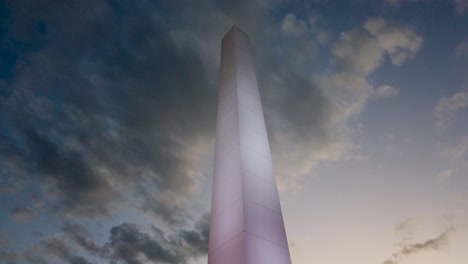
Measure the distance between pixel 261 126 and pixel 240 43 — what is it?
21.7 ft

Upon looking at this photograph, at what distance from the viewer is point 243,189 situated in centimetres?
1030

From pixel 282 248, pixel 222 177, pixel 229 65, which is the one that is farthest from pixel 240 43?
pixel 282 248

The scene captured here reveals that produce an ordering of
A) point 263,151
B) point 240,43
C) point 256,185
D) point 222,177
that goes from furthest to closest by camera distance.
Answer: point 240,43 < point 263,151 < point 222,177 < point 256,185

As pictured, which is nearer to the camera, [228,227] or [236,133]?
[228,227]

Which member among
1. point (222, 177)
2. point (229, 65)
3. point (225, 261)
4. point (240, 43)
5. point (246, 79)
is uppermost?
point (240, 43)

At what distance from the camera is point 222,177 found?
1181 cm

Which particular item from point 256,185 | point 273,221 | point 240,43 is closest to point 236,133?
point 256,185

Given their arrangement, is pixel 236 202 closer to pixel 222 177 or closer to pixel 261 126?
pixel 222 177

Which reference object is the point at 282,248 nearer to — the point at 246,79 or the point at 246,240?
the point at 246,240

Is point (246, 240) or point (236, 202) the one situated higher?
point (236, 202)

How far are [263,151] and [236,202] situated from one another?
10.3ft

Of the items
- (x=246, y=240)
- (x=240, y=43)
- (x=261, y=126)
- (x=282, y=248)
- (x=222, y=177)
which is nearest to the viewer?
(x=246, y=240)

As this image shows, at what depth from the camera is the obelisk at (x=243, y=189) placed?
930 centimetres

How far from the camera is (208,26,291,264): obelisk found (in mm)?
9305
